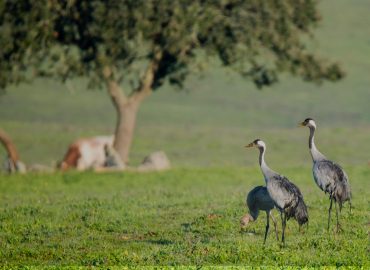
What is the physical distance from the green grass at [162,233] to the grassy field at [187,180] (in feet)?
0.10

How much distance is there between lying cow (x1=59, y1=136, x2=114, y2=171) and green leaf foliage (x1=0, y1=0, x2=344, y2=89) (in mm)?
2613

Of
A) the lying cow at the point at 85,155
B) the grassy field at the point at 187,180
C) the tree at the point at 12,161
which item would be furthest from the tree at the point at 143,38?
the tree at the point at 12,161

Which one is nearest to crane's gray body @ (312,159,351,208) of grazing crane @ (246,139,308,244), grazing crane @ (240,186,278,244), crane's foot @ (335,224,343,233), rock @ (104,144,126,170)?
crane's foot @ (335,224,343,233)

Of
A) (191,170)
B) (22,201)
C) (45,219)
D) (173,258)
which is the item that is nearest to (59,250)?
(173,258)

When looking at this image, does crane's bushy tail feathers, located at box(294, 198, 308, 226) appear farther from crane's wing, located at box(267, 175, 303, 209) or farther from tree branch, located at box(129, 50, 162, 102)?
tree branch, located at box(129, 50, 162, 102)

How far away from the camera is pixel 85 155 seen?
130 feet

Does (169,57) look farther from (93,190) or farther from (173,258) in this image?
(173,258)

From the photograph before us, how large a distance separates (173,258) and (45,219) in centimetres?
564

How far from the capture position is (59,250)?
17.5 meters

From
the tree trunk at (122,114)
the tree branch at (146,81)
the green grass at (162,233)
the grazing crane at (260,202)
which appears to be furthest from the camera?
the tree branch at (146,81)

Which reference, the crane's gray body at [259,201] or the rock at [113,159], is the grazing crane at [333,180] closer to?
the crane's gray body at [259,201]

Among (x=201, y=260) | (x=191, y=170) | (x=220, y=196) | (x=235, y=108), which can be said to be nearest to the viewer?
(x=201, y=260)

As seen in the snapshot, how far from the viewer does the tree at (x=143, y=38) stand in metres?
36.7

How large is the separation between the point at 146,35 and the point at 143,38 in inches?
18.0
